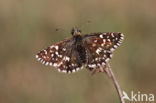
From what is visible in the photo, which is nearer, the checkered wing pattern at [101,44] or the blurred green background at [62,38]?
the checkered wing pattern at [101,44]

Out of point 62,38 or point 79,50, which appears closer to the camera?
point 79,50

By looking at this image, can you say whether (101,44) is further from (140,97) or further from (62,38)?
(62,38)

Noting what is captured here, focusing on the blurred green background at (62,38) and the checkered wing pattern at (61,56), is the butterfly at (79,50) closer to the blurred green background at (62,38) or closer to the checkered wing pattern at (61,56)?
the checkered wing pattern at (61,56)

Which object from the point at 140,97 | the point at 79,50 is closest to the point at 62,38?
the point at 140,97

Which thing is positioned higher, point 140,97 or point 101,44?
point 101,44

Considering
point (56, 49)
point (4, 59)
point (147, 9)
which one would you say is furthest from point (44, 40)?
point (56, 49)

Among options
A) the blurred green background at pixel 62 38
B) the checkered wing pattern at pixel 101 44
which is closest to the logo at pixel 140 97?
the blurred green background at pixel 62 38
